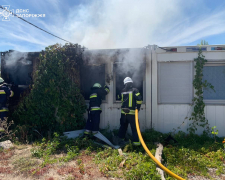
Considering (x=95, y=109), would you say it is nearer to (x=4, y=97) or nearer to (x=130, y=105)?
(x=130, y=105)

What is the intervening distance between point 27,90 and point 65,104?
4.97ft

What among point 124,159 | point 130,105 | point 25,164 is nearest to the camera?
point 25,164

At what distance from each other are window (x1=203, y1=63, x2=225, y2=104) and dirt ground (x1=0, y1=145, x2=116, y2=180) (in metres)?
4.43

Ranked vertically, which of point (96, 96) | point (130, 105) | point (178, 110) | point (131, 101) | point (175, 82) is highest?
point (175, 82)

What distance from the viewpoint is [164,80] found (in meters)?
6.13

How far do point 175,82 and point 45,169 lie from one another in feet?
15.4

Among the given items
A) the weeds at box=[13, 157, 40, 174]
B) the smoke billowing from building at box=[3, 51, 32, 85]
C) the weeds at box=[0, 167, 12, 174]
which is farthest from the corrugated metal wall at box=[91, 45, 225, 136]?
the smoke billowing from building at box=[3, 51, 32, 85]

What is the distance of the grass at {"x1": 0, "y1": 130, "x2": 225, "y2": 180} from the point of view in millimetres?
3684

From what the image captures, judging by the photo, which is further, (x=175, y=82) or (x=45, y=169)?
(x=175, y=82)

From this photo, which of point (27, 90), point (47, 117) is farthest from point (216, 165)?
point (27, 90)

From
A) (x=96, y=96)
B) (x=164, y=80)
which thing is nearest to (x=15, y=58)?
(x=96, y=96)

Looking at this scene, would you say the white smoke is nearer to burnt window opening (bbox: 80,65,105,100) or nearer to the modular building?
burnt window opening (bbox: 80,65,105,100)

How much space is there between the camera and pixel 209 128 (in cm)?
590

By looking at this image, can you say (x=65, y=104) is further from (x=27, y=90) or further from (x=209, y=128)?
(x=209, y=128)
